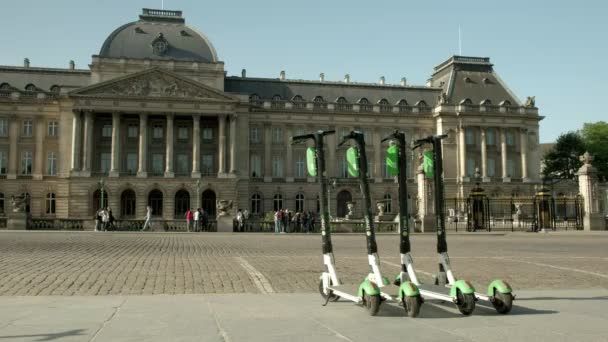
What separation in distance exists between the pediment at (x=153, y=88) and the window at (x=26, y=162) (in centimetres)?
989

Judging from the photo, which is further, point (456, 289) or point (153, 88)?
point (153, 88)

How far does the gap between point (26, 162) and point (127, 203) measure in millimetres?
13141

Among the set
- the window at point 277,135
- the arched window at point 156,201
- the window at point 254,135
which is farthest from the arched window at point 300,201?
the arched window at point 156,201

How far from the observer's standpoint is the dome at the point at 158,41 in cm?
6744

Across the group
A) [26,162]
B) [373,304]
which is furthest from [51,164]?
[373,304]

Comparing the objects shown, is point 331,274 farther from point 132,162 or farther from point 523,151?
point 523,151

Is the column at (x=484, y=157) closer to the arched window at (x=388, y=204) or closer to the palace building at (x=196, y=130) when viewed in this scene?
the palace building at (x=196, y=130)

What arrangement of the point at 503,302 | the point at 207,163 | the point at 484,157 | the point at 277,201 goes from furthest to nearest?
the point at 484,157
the point at 277,201
the point at 207,163
the point at 503,302

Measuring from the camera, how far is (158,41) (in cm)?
6788

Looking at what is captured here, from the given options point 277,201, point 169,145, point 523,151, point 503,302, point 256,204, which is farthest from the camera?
point 523,151

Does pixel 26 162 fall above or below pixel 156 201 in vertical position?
above

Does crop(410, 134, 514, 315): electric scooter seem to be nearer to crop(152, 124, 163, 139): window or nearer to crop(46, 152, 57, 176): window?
crop(152, 124, 163, 139): window

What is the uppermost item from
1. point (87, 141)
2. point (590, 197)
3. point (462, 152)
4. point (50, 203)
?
point (87, 141)

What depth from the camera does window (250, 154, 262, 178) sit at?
72.7m
